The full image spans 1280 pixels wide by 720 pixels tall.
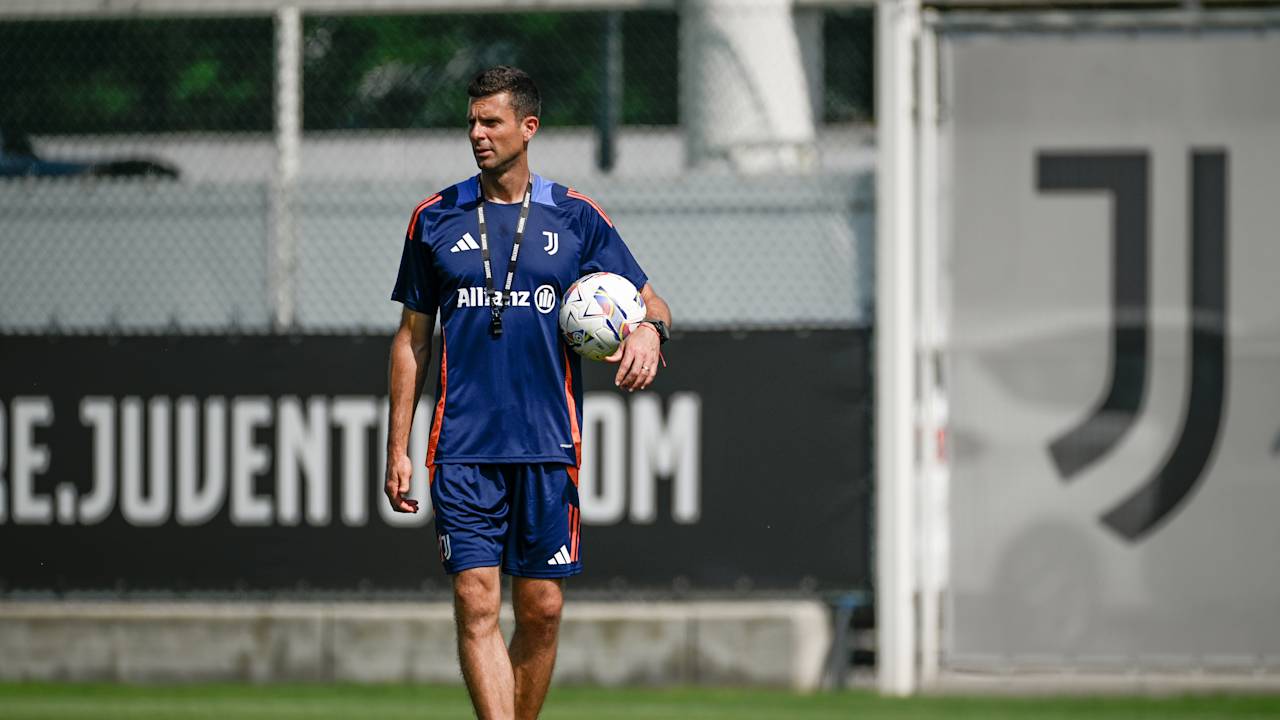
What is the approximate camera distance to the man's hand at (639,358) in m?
5.26

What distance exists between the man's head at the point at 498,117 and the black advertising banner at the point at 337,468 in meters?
3.44

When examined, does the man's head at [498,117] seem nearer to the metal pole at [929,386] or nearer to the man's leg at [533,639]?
the man's leg at [533,639]

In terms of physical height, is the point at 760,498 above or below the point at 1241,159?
below

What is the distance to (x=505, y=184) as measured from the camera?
5594 mm

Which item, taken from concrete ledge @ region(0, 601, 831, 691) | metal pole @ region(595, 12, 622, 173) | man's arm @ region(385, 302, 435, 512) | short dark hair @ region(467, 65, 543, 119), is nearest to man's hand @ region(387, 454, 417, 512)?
man's arm @ region(385, 302, 435, 512)

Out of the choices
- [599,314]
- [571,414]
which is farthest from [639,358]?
[571,414]

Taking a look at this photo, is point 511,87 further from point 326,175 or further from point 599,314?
point 326,175

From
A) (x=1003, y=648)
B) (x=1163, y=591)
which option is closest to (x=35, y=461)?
(x=1003, y=648)

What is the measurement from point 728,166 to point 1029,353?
183 cm

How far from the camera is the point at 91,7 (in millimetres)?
9289

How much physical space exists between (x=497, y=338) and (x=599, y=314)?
337mm

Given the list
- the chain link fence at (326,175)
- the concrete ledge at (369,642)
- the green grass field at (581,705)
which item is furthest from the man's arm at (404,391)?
the chain link fence at (326,175)

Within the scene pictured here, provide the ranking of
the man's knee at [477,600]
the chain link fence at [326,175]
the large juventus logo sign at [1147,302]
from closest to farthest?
the man's knee at [477,600]
the large juventus logo sign at [1147,302]
the chain link fence at [326,175]

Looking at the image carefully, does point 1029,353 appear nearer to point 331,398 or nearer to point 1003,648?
point 1003,648
